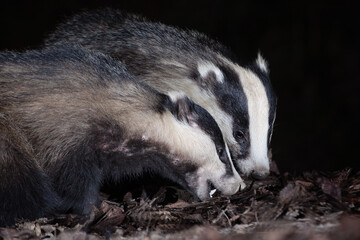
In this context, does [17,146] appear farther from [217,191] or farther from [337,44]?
[337,44]

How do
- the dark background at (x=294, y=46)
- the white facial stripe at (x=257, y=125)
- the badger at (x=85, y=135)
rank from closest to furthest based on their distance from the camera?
the badger at (x=85, y=135), the white facial stripe at (x=257, y=125), the dark background at (x=294, y=46)

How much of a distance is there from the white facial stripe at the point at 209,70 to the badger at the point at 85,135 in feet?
2.52

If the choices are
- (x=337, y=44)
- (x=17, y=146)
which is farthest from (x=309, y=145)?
(x=17, y=146)

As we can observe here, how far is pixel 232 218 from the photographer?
3.40 m

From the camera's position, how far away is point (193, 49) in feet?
16.3

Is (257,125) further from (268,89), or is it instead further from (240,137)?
(268,89)

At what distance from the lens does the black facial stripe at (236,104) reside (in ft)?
15.0

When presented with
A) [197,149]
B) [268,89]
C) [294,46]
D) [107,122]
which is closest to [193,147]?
[197,149]

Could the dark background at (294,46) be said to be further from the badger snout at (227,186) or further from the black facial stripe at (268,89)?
the badger snout at (227,186)

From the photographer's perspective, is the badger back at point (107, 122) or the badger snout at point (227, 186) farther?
the badger snout at point (227, 186)

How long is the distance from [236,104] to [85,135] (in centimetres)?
133

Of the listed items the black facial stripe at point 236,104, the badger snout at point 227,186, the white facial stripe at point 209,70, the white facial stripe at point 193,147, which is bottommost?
the badger snout at point 227,186

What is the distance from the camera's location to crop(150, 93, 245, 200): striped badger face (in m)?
3.86

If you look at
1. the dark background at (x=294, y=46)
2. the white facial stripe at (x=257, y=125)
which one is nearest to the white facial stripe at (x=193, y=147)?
the white facial stripe at (x=257, y=125)
